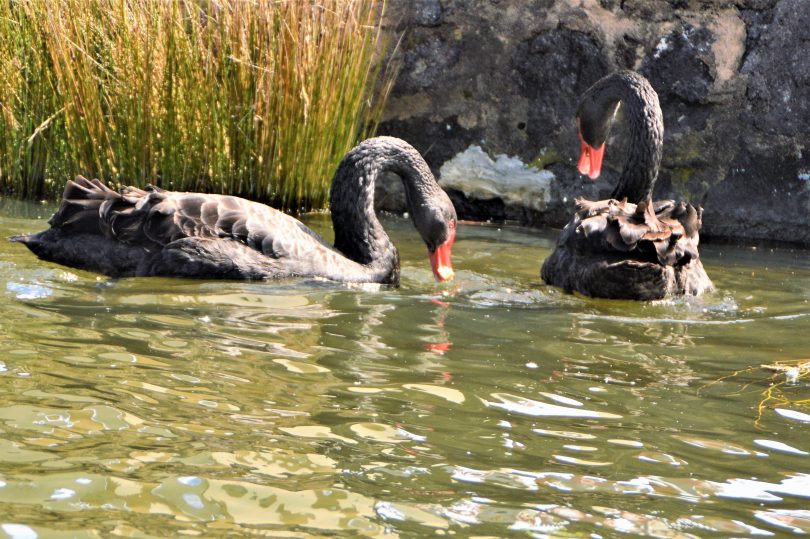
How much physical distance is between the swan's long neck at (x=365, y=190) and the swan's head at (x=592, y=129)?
1300mm

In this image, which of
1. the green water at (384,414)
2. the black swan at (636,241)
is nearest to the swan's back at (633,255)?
the black swan at (636,241)

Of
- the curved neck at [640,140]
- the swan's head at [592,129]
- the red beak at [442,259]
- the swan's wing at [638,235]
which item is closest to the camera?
the swan's wing at [638,235]

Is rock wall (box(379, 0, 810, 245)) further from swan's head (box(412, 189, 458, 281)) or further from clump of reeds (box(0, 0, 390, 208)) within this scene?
swan's head (box(412, 189, 458, 281))

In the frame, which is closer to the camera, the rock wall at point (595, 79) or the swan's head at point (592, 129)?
the swan's head at point (592, 129)

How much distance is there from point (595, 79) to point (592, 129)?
50.0 inches

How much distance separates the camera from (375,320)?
5039mm

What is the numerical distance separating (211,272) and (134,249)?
40 cm

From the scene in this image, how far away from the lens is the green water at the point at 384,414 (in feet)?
8.98

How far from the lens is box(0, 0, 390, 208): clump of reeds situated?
765 cm

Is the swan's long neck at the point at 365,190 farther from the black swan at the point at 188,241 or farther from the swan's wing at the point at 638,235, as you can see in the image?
the swan's wing at the point at 638,235

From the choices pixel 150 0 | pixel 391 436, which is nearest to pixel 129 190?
pixel 150 0

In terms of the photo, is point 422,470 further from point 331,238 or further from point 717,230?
point 717,230

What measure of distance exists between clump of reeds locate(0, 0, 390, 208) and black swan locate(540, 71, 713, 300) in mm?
2063

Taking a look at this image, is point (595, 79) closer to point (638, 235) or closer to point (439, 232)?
point (439, 232)
